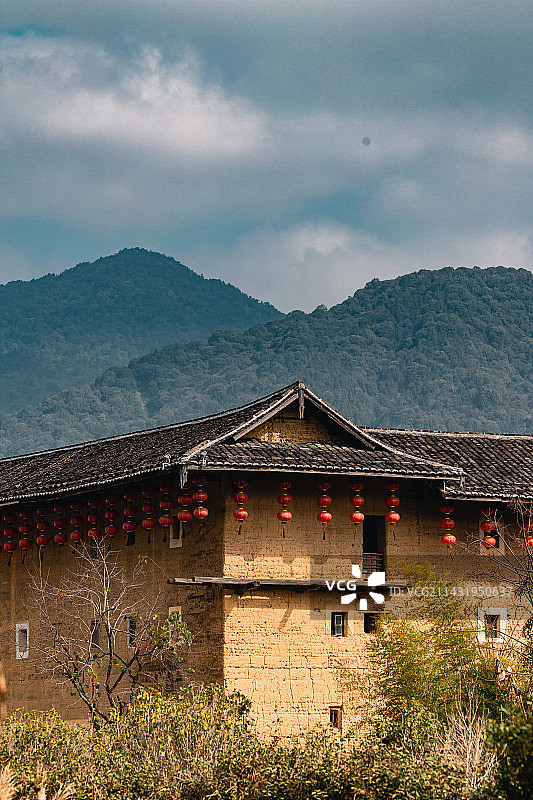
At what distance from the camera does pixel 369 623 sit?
2758 centimetres

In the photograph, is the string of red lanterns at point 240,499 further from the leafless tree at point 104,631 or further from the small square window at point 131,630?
the small square window at point 131,630

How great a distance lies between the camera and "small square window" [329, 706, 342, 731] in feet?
87.6

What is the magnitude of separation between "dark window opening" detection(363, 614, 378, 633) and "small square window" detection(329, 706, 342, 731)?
178 cm

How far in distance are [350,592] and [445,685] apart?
288 centimetres

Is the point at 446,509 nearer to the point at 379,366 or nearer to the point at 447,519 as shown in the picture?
the point at 447,519

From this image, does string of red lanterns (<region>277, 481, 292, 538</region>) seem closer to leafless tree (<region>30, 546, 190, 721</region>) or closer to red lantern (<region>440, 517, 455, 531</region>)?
leafless tree (<region>30, 546, 190, 721</region>)

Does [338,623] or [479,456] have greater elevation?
[479,456]

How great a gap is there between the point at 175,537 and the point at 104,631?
120 inches

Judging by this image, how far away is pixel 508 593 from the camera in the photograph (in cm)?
2903

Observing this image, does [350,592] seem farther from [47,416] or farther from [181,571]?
[47,416]

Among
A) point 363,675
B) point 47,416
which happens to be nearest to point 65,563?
point 363,675

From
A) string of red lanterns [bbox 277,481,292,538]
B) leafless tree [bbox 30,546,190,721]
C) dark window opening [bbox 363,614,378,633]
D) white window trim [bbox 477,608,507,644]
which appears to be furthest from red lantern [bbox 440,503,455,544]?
leafless tree [bbox 30,546,190,721]

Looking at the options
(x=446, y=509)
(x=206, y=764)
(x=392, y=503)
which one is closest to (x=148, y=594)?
(x=392, y=503)

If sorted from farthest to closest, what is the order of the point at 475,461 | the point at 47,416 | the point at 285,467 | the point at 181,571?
the point at 47,416, the point at 475,461, the point at 181,571, the point at 285,467
